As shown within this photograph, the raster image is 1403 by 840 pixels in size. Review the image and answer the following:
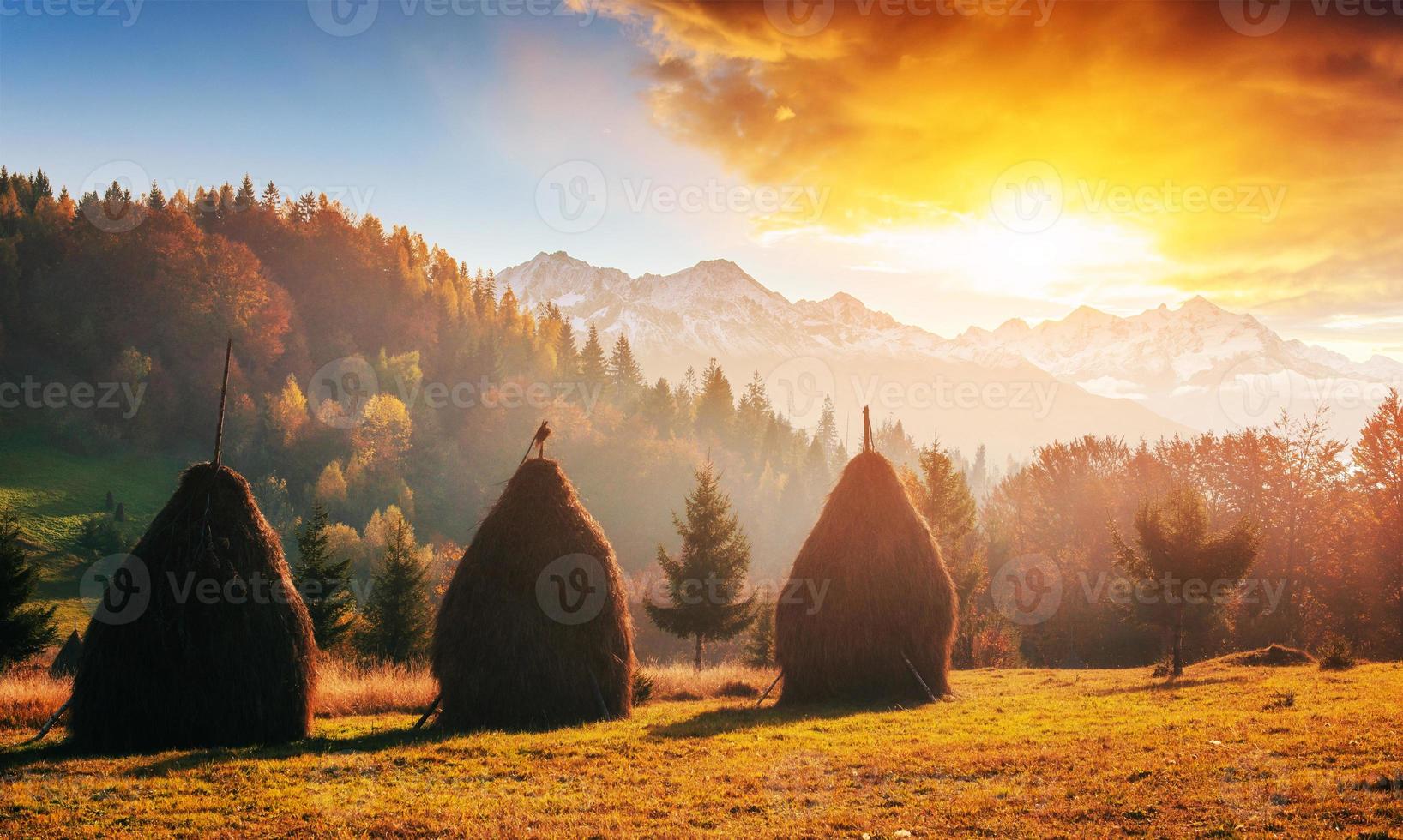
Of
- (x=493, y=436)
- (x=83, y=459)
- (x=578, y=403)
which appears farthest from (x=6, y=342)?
(x=578, y=403)

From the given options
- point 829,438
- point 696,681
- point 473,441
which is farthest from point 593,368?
point 696,681

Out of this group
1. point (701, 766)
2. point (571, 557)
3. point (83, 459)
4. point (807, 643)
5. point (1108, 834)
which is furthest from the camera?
point (83, 459)

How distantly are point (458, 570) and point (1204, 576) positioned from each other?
2639cm

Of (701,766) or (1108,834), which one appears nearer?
(1108,834)

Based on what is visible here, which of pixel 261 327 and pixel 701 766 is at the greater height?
pixel 261 327

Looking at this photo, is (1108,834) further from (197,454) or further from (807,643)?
(197,454)

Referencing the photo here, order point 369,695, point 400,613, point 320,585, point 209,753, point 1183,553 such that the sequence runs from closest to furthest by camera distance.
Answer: point 209,753
point 369,695
point 1183,553
point 320,585
point 400,613

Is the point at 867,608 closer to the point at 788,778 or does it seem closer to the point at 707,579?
the point at 788,778

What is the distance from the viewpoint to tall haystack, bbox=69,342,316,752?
1352cm

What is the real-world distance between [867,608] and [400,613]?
1022 inches

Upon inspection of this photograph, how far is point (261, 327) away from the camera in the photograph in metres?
90.8

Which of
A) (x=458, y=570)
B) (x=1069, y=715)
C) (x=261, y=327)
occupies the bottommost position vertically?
(x=1069, y=715)

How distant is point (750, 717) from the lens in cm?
1778

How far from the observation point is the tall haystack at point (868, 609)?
792 inches
